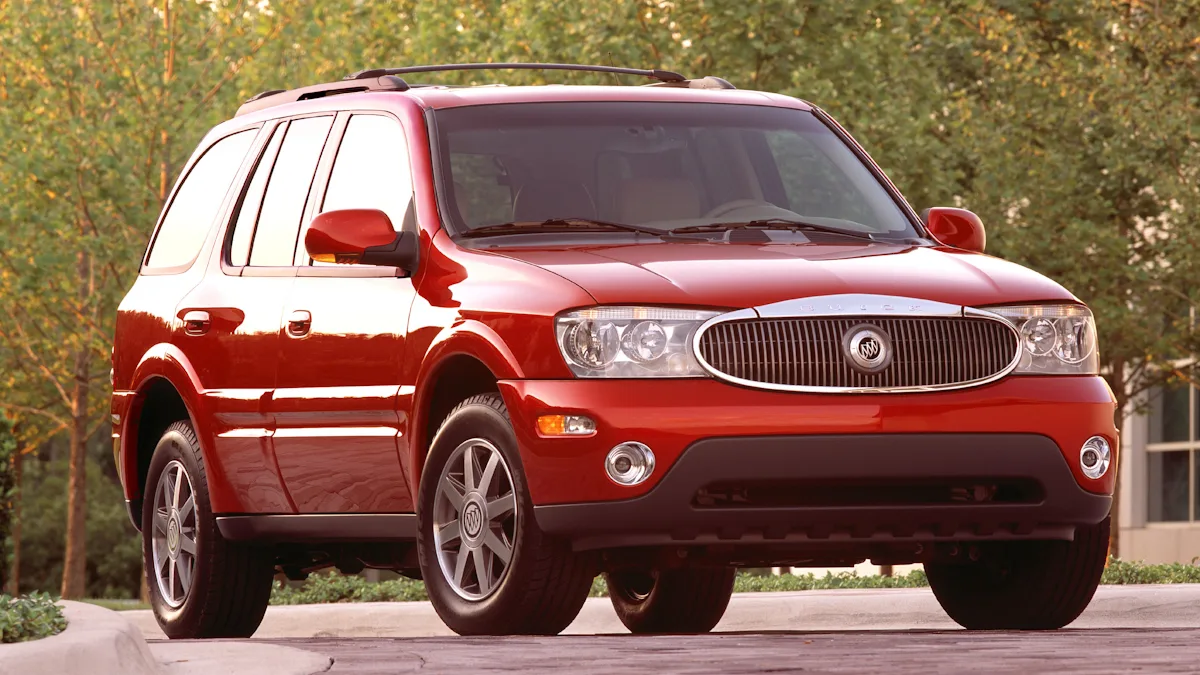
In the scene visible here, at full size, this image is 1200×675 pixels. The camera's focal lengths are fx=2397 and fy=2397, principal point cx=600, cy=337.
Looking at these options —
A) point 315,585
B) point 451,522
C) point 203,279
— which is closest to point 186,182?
point 203,279

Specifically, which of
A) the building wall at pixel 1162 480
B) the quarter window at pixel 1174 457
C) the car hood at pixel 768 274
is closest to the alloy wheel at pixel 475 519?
the car hood at pixel 768 274

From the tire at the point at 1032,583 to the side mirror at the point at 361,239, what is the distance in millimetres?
2285

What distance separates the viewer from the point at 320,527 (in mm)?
8953

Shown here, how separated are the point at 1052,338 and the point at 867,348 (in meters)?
0.72

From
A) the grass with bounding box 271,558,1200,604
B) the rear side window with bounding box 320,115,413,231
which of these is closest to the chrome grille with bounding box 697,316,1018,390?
the rear side window with bounding box 320,115,413,231

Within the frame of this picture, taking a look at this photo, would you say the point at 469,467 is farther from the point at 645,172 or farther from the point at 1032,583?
the point at 1032,583

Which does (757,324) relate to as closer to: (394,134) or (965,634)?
(965,634)

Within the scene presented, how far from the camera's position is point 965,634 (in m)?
7.51

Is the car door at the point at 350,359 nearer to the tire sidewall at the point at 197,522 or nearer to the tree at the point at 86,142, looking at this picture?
the tire sidewall at the point at 197,522

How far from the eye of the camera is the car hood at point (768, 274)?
7.52 meters

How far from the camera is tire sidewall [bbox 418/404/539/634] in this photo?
759 centimetres

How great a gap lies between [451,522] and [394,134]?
1718mm

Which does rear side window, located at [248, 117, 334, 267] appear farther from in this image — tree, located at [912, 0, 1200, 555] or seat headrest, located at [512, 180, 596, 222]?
tree, located at [912, 0, 1200, 555]

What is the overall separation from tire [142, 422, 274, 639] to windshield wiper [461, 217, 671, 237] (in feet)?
6.31
